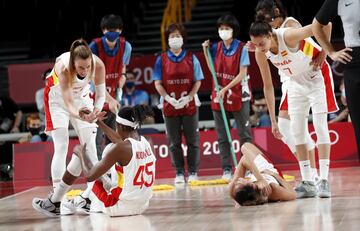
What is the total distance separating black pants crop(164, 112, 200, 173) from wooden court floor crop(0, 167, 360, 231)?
171 centimetres

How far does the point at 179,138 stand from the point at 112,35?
1.61 m

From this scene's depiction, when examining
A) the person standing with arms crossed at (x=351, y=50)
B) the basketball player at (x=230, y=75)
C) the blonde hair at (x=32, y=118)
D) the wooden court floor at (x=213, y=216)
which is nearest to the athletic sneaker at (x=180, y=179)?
the basketball player at (x=230, y=75)

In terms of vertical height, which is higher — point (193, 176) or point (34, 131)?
point (34, 131)

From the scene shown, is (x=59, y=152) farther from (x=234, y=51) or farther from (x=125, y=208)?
(x=234, y=51)

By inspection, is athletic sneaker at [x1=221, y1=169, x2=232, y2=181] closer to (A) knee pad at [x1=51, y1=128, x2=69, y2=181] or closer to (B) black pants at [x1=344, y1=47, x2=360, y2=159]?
(A) knee pad at [x1=51, y1=128, x2=69, y2=181]

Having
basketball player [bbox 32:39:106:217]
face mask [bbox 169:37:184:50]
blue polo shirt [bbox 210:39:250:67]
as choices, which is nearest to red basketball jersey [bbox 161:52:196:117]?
face mask [bbox 169:37:184:50]

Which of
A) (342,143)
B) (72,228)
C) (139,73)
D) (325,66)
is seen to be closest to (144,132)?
(139,73)

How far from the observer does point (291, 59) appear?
28.5 ft

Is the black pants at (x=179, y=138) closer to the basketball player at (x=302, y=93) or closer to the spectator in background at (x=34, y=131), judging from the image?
the basketball player at (x=302, y=93)

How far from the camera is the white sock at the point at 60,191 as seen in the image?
8410mm

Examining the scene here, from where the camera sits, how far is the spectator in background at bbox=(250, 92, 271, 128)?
13.9 metres

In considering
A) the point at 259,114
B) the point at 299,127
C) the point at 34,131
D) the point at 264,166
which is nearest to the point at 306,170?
the point at 299,127

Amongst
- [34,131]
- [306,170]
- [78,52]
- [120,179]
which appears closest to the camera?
[120,179]

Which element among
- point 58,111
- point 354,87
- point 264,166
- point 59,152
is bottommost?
point 264,166
